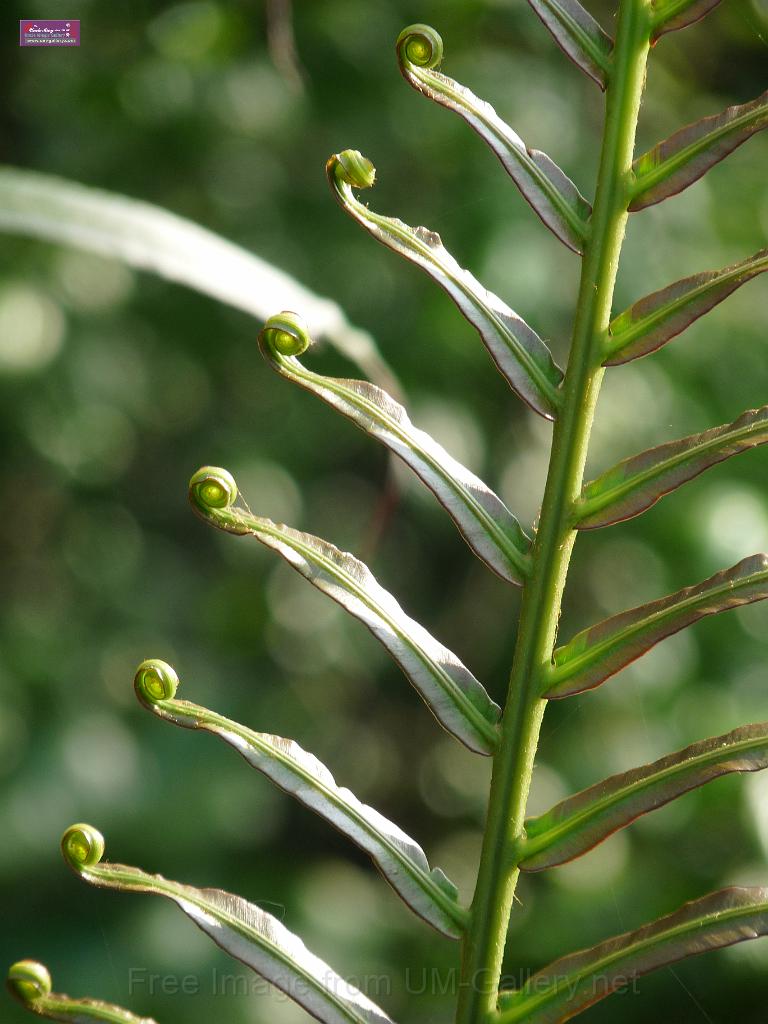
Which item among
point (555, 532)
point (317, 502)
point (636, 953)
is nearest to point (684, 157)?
point (555, 532)

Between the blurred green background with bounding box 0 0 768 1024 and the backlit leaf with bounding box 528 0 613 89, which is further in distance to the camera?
the blurred green background with bounding box 0 0 768 1024

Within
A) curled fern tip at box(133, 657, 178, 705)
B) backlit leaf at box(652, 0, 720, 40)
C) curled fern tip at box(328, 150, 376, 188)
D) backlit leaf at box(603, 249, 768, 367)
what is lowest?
curled fern tip at box(133, 657, 178, 705)

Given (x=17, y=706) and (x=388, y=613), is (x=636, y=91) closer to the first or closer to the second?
(x=388, y=613)

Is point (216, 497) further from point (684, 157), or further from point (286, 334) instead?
point (684, 157)

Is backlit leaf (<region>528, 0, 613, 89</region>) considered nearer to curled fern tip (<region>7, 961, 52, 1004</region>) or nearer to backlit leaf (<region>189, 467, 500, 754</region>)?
backlit leaf (<region>189, 467, 500, 754</region>)

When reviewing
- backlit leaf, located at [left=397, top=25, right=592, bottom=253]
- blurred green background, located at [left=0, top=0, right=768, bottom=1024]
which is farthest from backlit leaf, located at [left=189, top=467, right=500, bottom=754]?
blurred green background, located at [left=0, top=0, right=768, bottom=1024]

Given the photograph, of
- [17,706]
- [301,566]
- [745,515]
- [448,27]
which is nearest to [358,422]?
[301,566]

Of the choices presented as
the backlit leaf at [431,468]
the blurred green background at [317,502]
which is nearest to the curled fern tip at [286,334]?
the backlit leaf at [431,468]
